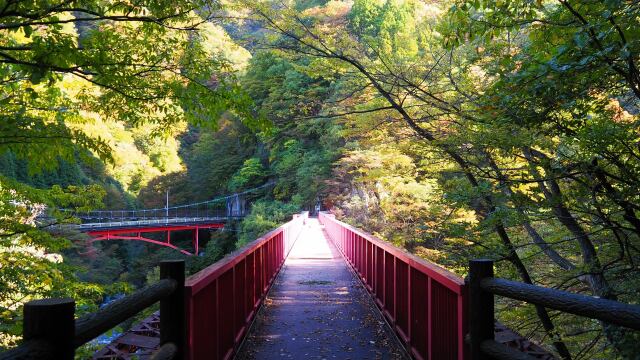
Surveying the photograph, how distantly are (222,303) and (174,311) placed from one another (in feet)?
5.89

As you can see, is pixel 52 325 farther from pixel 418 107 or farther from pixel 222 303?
pixel 418 107

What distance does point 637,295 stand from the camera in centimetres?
538

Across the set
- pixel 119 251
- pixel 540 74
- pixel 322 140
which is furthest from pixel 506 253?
pixel 119 251

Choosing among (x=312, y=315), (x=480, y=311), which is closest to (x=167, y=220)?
(x=312, y=315)

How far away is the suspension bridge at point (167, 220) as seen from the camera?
40375 mm

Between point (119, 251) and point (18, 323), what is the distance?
50.3 metres

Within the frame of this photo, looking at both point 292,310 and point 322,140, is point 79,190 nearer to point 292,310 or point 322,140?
point 292,310

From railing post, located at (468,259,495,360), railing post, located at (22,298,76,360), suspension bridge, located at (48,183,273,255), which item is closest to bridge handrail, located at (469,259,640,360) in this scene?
railing post, located at (468,259,495,360)

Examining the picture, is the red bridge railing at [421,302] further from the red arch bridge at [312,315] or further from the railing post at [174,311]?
the railing post at [174,311]

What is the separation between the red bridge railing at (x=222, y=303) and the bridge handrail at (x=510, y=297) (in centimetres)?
187

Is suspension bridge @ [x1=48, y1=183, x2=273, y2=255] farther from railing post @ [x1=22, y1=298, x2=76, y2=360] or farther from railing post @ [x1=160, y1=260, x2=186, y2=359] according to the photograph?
railing post @ [x1=22, y1=298, x2=76, y2=360]

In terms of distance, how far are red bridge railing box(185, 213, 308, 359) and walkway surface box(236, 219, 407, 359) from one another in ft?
1.06

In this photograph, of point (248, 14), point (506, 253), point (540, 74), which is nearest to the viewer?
point (540, 74)

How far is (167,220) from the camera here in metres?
53.2
